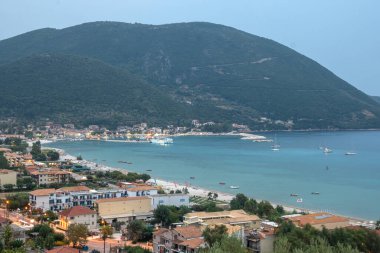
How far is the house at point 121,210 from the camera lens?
1508 cm

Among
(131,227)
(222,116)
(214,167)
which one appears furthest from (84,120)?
(131,227)

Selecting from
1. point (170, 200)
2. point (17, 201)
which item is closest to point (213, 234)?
point (170, 200)

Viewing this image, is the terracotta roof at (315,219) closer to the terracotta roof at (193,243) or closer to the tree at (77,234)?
the terracotta roof at (193,243)

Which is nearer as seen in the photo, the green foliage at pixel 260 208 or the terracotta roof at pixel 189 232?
the terracotta roof at pixel 189 232

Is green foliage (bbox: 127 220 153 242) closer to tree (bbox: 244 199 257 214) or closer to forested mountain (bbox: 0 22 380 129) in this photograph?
tree (bbox: 244 199 257 214)

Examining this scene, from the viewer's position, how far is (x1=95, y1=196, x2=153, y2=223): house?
49.5 feet

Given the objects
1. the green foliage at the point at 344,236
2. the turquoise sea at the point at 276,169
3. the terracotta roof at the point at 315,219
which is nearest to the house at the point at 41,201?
the terracotta roof at the point at 315,219

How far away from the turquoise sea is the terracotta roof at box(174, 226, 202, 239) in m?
8.66

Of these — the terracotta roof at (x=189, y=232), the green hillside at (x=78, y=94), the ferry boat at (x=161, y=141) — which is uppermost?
the green hillside at (x=78, y=94)

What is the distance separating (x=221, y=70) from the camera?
87875 millimetres

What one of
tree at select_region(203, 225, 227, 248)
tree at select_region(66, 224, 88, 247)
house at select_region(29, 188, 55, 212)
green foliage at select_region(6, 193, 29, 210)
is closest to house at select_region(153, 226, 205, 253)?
tree at select_region(203, 225, 227, 248)

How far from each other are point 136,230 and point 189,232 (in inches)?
82.7

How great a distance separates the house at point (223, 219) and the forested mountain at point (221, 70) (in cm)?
5795

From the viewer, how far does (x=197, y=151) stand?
1670 inches
